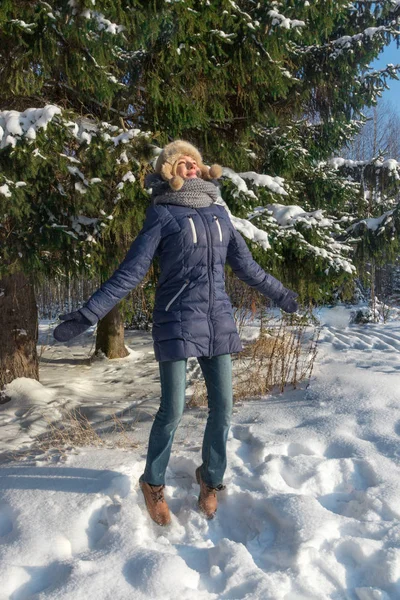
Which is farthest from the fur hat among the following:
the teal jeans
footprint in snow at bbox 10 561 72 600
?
footprint in snow at bbox 10 561 72 600

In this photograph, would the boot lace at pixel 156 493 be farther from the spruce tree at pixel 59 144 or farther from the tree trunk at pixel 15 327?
the tree trunk at pixel 15 327

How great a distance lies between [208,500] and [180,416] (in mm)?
507

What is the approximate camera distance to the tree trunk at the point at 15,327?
6016mm

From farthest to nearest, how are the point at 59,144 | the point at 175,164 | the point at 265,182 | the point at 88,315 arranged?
the point at 265,182
the point at 59,144
the point at 175,164
the point at 88,315

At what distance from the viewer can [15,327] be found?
6070mm

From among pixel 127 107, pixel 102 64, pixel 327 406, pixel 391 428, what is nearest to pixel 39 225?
pixel 102 64

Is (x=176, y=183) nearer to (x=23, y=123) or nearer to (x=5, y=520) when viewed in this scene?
(x=5, y=520)

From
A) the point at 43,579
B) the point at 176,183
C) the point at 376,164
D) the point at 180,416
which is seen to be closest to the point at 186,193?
the point at 176,183

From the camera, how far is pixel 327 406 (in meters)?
4.10

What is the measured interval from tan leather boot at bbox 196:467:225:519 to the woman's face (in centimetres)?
165

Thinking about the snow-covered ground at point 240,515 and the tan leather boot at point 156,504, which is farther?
the tan leather boot at point 156,504

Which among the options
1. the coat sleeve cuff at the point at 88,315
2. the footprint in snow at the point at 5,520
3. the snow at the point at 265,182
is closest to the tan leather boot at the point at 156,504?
the footprint in snow at the point at 5,520

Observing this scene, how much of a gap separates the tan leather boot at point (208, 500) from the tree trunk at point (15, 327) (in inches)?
157

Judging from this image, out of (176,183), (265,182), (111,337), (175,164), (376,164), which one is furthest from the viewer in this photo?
(111,337)
